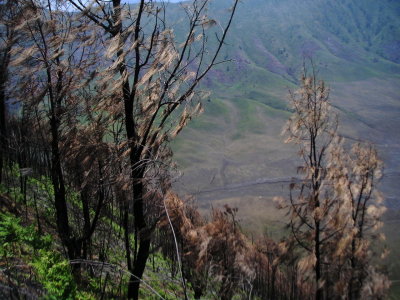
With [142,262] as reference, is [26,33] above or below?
above

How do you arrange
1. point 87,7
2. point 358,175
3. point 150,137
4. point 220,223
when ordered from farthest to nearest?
1. point 220,223
2. point 358,175
3. point 150,137
4. point 87,7

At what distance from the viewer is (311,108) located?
8.92 m

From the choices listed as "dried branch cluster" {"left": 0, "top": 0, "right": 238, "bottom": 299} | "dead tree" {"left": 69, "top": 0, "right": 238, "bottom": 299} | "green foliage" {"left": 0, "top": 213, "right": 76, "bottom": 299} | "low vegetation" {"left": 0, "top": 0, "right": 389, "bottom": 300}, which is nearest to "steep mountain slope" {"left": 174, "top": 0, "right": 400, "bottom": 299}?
"low vegetation" {"left": 0, "top": 0, "right": 389, "bottom": 300}

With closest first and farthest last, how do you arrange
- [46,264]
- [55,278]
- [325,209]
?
[55,278], [46,264], [325,209]

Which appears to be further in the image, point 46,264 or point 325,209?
point 325,209

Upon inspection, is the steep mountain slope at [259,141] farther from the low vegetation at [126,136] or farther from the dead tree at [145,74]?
the dead tree at [145,74]

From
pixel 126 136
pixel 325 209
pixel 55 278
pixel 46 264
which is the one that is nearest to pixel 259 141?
pixel 325 209

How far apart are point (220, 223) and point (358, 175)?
5174 millimetres

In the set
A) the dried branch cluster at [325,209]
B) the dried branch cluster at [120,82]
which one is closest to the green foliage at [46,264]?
the dried branch cluster at [120,82]

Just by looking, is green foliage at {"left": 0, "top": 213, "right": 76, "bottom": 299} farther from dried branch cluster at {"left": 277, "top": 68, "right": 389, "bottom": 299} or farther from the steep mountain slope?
the steep mountain slope

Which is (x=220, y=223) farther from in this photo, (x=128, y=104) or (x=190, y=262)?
(x=128, y=104)

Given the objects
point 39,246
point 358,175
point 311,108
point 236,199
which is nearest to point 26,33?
point 39,246

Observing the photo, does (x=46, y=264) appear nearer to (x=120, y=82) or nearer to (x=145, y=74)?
(x=120, y=82)

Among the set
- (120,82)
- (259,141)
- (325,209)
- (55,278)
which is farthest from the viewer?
(259,141)
